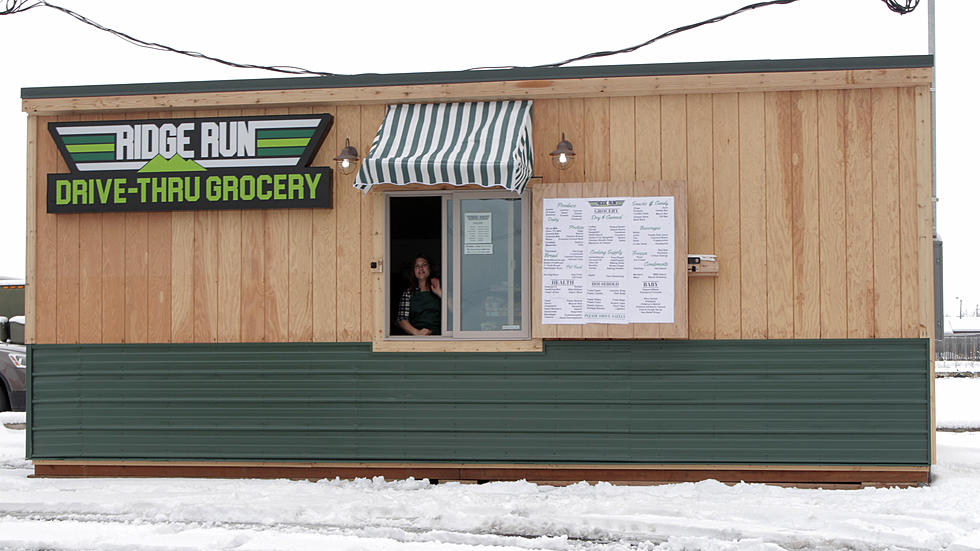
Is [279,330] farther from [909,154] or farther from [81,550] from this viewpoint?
[909,154]

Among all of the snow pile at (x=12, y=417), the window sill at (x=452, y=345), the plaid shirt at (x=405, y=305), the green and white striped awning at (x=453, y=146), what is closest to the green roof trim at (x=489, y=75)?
the green and white striped awning at (x=453, y=146)

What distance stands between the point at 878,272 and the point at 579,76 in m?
2.82

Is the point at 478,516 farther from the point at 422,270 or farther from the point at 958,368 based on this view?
the point at 958,368

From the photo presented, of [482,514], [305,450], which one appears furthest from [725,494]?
[305,450]

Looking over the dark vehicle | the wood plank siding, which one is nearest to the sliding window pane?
the wood plank siding

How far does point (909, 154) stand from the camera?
268 inches

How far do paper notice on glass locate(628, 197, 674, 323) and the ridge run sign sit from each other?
256cm

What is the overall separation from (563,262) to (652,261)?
0.70m

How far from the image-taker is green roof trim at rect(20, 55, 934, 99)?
6859 mm

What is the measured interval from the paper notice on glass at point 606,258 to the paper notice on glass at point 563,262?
0.19 ft

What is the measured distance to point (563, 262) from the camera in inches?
275

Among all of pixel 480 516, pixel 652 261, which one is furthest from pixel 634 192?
pixel 480 516

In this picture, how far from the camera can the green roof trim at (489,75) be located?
6859mm

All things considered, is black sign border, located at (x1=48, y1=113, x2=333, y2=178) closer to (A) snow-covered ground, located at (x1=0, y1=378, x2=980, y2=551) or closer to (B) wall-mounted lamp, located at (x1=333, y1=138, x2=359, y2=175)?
(B) wall-mounted lamp, located at (x1=333, y1=138, x2=359, y2=175)
